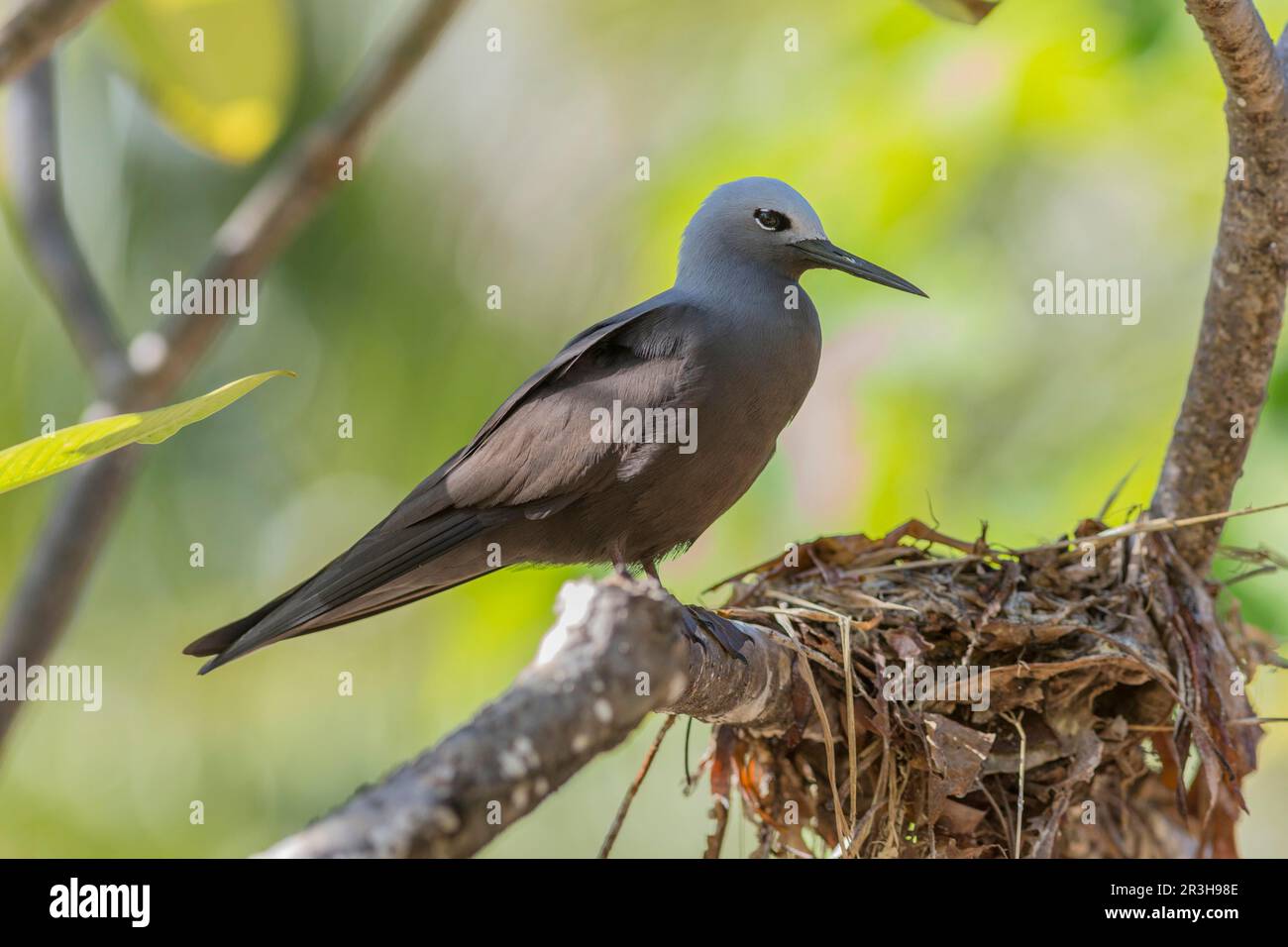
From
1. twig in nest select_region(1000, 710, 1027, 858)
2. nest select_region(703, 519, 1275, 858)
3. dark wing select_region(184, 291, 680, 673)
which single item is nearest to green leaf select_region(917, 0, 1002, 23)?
dark wing select_region(184, 291, 680, 673)

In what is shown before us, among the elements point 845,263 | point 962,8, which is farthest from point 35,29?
point 962,8

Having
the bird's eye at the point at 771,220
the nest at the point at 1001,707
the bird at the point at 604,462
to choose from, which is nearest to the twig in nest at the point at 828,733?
the nest at the point at 1001,707

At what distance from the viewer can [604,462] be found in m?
3.98

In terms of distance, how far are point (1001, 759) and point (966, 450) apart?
3.67 metres

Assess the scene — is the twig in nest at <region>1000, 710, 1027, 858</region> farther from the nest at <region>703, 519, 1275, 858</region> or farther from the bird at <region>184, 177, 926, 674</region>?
the bird at <region>184, 177, 926, 674</region>

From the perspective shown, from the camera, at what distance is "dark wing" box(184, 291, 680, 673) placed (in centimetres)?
390

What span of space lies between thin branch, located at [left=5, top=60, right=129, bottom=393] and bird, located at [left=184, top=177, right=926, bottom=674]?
1.96 metres

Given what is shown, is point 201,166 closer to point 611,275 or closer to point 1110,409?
point 611,275

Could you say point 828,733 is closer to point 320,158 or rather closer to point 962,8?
point 962,8

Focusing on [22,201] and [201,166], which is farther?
[201,166]

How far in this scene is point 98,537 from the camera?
4.96m

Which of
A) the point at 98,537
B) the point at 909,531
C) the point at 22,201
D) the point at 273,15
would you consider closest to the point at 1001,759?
the point at 909,531

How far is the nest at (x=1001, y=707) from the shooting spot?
3768 mm

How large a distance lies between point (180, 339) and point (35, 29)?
1683 mm
